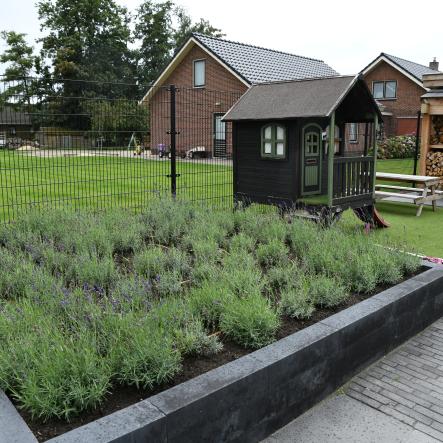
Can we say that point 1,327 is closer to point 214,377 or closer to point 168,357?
point 168,357

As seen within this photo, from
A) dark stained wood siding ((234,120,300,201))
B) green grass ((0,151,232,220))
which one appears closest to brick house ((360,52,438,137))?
green grass ((0,151,232,220))

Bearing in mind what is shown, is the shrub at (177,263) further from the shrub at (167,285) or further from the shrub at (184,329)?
the shrub at (184,329)

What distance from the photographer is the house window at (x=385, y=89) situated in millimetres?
32953

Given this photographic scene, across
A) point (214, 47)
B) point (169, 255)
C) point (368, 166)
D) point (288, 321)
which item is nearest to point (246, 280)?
point (288, 321)

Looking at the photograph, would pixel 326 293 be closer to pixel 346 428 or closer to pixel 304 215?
pixel 346 428

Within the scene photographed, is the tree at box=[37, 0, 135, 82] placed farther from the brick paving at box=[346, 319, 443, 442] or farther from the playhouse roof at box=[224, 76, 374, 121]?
the brick paving at box=[346, 319, 443, 442]

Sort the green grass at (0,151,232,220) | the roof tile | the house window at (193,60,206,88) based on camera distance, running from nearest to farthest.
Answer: the green grass at (0,151,232,220) → the roof tile → the house window at (193,60,206,88)

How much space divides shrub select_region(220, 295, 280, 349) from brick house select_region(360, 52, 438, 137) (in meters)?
29.5

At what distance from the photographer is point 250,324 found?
124 inches

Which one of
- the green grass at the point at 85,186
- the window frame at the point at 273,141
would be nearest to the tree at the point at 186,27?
the green grass at the point at 85,186

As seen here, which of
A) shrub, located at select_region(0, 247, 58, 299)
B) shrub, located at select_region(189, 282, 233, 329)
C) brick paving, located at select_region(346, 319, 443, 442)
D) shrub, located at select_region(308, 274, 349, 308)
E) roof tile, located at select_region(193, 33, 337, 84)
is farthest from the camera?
roof tile, located at select_region(193, 33, 337, 84)

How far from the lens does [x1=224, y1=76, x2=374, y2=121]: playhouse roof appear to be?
7066 millimetres

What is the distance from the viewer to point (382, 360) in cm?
382

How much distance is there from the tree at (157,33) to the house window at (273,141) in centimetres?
4867
